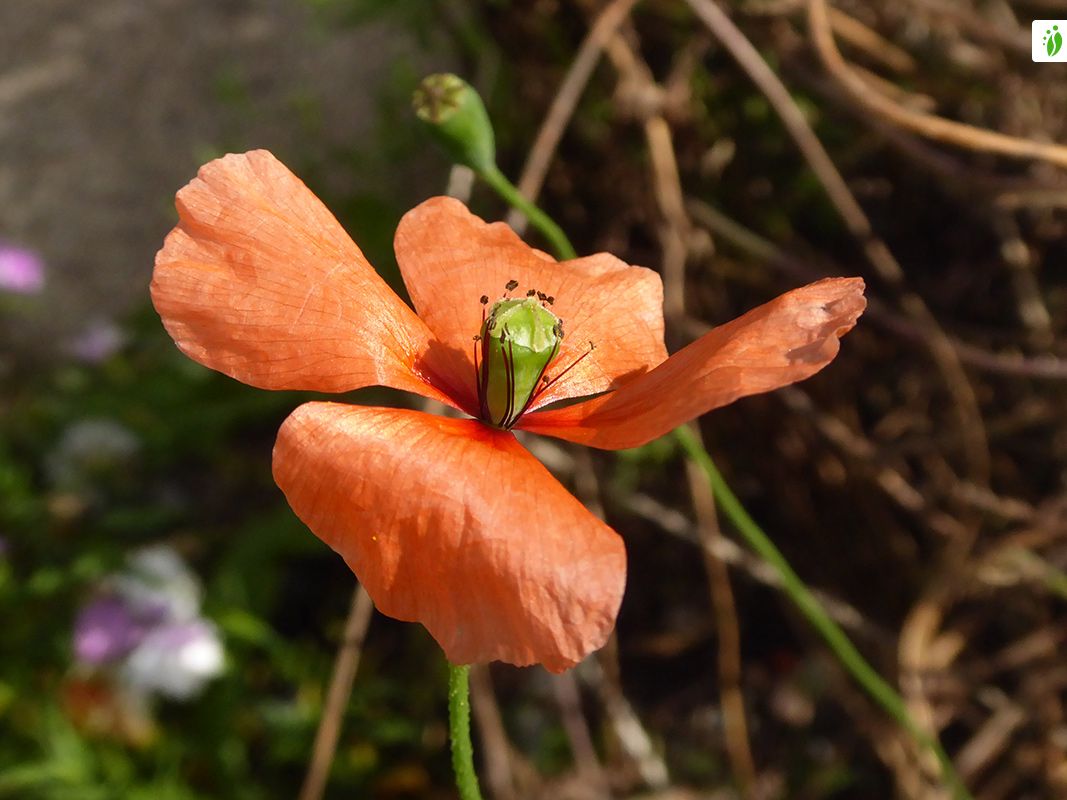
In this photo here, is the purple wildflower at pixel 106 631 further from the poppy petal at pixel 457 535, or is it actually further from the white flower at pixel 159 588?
the poppy petal at pixel 457 535

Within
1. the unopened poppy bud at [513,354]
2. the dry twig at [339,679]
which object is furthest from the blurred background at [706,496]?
the unopened poppy bud at [513,354]

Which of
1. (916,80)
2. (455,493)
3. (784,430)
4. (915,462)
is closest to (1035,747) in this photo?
(915,462)

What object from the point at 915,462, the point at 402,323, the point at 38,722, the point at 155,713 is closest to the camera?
the point at 402,323

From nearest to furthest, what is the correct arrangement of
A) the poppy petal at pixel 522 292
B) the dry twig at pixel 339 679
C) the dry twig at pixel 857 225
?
the poppy petal at pixel 522 292
the dry twig at pixel 339 679
the dry twig at pixel 857 225

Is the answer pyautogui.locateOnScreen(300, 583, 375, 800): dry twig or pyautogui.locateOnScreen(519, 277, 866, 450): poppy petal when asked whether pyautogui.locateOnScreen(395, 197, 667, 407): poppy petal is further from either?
pyautogui.locateOnScreen(300, 583, 375, 800): dry twig

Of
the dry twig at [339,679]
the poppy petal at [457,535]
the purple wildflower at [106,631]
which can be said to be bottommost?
the purple wildflower at [106,631]

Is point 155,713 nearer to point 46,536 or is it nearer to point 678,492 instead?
point 46,536
